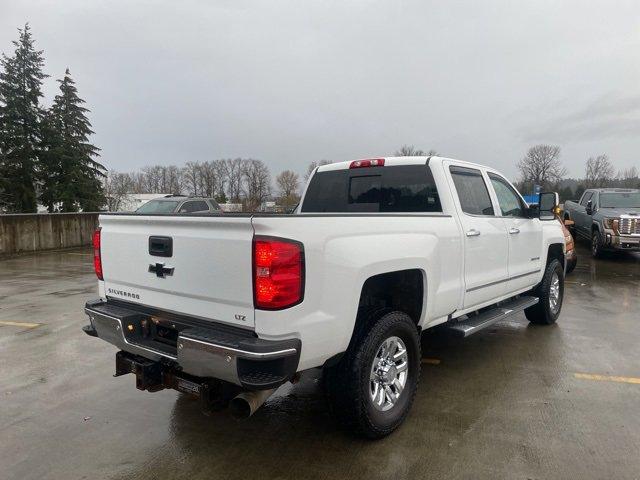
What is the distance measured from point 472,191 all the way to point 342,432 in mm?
2644

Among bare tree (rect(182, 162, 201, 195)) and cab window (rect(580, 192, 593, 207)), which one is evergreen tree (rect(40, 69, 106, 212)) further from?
bare tree (rect(182, 162, 201, 195))

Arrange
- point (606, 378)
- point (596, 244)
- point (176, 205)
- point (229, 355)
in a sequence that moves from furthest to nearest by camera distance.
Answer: point (176, 205)
point (596, 244)
point (606, 378)
point (229, 355)

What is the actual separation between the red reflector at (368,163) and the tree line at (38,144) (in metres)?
30.3

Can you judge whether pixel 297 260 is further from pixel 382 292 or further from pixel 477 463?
pixel 477 463

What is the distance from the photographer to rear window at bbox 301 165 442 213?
4.24 meters

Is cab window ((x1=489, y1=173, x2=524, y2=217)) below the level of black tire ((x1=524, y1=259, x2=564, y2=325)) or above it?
above

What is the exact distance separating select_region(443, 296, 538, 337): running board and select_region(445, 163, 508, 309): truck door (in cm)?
16

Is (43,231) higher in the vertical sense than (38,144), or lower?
lower

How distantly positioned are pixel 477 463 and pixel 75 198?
33.6 meters

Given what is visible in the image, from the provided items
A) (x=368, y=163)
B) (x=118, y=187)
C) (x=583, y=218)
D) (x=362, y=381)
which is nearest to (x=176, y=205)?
(x=368, y=163)

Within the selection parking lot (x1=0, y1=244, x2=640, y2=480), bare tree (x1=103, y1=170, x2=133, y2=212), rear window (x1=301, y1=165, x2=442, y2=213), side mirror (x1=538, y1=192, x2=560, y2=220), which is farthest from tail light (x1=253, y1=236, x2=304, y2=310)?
bare tree (x1=103, y1=170, x2=133, y2=212)

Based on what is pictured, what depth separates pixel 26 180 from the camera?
2997 centimetres

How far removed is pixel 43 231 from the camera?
15.9 meters

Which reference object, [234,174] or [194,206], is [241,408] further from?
[234,174]
